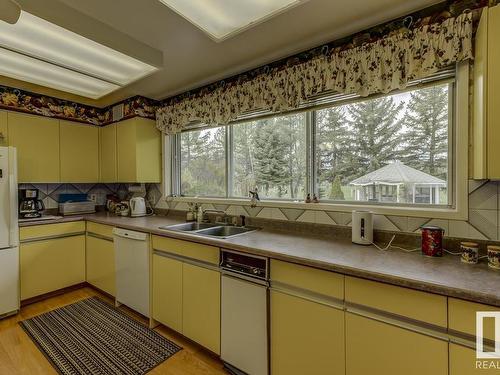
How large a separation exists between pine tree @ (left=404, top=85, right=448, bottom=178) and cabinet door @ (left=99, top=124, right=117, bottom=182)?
3.20 meters

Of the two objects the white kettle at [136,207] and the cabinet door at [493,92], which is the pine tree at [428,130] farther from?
the white kettle at [136,207]

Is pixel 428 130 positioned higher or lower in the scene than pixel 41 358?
higher

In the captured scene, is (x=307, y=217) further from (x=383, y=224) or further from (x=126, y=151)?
(x=126, y=151)

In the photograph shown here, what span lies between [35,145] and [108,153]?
2.41ft

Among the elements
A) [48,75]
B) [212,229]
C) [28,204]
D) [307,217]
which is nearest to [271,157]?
[307,217]

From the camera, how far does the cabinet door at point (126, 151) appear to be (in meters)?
3.01

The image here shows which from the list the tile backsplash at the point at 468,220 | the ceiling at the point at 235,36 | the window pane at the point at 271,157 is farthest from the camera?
the window pane at the point at 271,157

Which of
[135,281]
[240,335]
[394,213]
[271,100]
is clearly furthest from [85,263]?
[394,213]

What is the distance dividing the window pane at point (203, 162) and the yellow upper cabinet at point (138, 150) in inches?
13.6

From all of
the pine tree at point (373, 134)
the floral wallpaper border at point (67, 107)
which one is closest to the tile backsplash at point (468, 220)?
the pine tree at point (373, 134)

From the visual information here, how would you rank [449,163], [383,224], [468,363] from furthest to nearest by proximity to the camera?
[383,224] < [449,163] < [468,363]

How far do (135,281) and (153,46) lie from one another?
2.00 metres

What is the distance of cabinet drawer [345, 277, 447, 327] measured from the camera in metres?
1.01

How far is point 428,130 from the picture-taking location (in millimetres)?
1609
